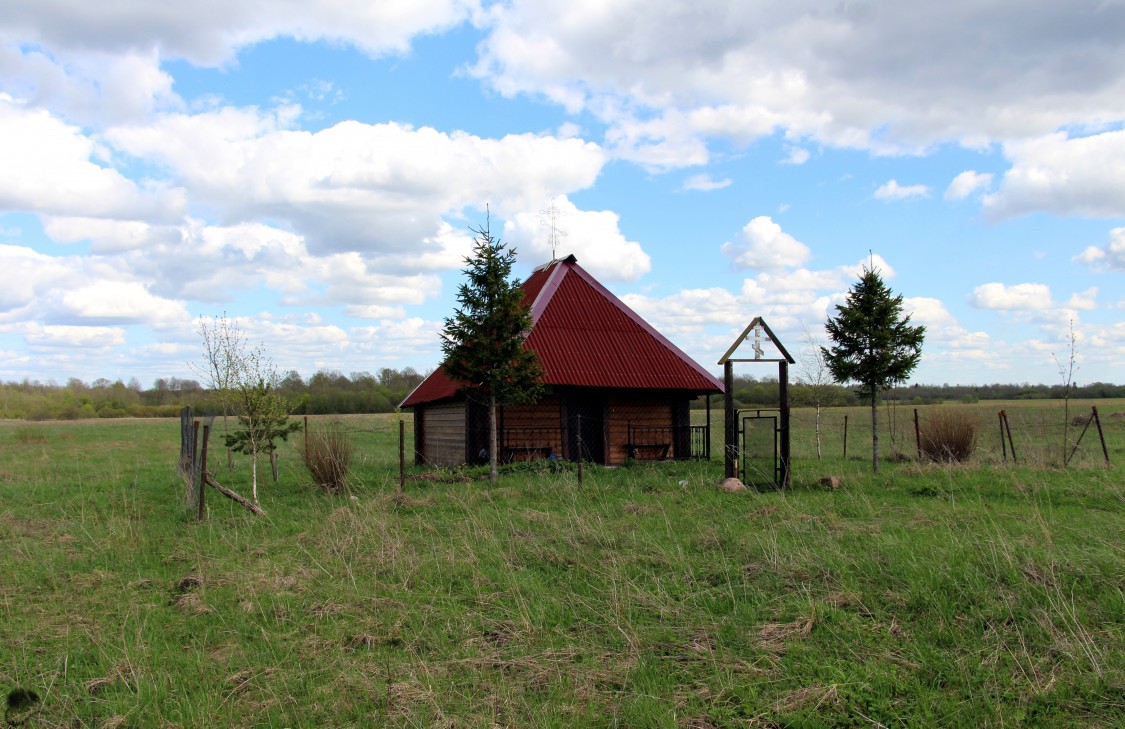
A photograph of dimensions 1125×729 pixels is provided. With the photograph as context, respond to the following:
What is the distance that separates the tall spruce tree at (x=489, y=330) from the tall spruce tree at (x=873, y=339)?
24.4ft

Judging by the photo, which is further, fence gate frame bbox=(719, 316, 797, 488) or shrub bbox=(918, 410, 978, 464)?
shrub bbox=(918, 410, 978, 464)

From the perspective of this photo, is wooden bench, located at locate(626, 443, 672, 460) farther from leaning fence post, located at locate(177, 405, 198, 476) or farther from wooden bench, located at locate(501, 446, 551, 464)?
leaning fence post, located at locate(177, 405, 198, 476)

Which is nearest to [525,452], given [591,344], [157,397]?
[591,344]

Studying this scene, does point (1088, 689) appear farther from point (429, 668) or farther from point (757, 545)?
point (429, 668)

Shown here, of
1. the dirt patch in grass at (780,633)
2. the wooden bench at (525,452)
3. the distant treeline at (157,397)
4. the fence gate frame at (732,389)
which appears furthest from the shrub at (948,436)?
the distant treeline at (157,397)

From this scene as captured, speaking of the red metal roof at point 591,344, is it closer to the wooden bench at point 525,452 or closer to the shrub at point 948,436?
the wooden bench at point 525,452

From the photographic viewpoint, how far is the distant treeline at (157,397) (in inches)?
2163

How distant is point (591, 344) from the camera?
20219mm

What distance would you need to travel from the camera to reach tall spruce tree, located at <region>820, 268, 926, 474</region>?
17.0m

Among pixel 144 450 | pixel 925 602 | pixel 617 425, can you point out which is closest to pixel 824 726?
pixel 925 602

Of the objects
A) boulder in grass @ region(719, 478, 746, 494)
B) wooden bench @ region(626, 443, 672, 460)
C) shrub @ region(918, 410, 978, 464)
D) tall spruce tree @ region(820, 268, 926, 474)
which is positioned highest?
tall spruce tree @ region(820, 268, 926, 474)

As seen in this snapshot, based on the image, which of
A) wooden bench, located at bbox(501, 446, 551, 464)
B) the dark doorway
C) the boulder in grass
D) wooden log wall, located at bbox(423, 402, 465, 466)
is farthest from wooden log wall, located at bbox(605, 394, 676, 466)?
the boulder in grass

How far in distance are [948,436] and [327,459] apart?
14.1 m

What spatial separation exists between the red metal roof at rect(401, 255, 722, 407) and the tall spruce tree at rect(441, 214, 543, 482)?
2.93 metres
